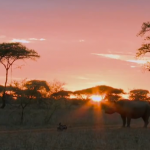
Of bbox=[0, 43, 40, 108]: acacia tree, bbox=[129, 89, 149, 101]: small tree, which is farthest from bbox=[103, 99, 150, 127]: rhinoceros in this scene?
bbox=[129, 89, 149, 101]: small tree

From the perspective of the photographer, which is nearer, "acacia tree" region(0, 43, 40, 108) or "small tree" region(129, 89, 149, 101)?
"acacia tree" region(0, 43, 40, 108)

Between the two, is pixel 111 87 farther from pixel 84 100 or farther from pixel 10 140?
pixel 10 140

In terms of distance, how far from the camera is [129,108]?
1133 inches

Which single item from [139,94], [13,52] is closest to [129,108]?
[13,52]

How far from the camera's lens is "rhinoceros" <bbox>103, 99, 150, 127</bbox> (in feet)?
94.2

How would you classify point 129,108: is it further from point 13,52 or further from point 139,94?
point 139,94

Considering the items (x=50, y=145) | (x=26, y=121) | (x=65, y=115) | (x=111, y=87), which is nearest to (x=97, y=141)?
(x=50, y=145)

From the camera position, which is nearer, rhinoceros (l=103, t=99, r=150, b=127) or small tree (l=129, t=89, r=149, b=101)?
rhinoceros (l=103, t=99, r=150, b=127)

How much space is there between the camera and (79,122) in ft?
120

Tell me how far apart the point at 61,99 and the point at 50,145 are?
72.1ft

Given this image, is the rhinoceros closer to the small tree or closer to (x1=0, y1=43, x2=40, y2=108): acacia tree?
(x1=0, y1=43, x2=40, y2=108): acacia tree

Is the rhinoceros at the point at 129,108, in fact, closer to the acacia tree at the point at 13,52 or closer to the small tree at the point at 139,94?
the acacia tree at the point at 13,52

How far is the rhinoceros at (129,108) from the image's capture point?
2872cm

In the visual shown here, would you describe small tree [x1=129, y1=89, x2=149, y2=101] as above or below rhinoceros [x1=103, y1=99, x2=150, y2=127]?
above
